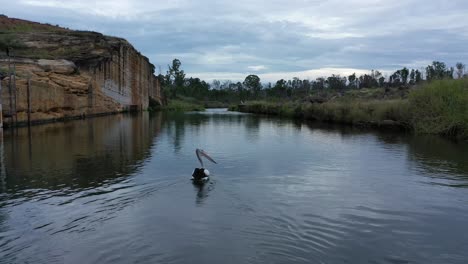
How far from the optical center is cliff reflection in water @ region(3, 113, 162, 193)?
12961mm

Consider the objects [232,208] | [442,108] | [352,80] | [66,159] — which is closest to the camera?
[232,208]

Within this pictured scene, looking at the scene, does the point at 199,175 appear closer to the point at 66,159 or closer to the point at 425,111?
the point at 66,159

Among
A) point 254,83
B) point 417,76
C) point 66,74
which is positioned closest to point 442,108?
point 66,74

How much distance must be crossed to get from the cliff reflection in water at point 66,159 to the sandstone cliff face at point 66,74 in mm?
7064

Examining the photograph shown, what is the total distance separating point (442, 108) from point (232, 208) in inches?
898

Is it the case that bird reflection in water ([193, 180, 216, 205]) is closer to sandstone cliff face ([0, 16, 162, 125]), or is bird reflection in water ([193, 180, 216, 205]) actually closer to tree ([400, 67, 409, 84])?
sandstone cliff face ([0, 16, 162, 125])

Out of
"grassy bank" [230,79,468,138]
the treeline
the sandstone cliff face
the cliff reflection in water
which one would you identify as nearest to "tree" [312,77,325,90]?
the treeline

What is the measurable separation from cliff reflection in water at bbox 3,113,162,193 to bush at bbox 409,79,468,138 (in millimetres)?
18272

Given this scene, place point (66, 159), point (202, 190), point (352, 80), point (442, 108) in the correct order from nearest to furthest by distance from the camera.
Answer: point (202, 190) → point (66, 159) → point (442, 108) → point (352, 80)

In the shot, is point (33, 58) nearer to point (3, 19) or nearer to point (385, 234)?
point (3, 19)

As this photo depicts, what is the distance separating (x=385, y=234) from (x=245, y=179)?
227 inches

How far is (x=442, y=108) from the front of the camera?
1115 inches

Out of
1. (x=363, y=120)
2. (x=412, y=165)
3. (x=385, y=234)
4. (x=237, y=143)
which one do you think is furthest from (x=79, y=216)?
(x=363, y=120)

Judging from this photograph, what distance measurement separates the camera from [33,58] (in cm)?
4253
